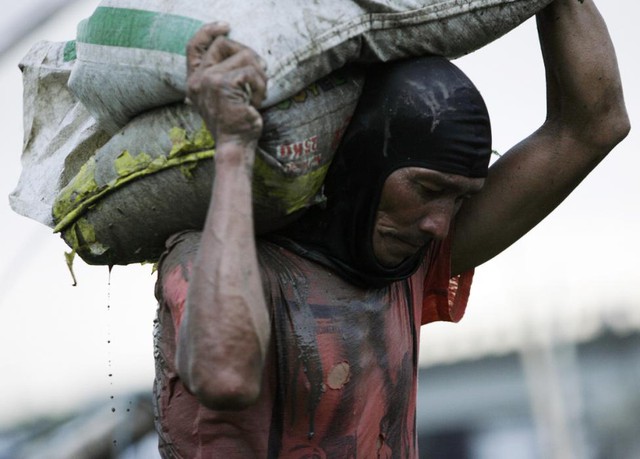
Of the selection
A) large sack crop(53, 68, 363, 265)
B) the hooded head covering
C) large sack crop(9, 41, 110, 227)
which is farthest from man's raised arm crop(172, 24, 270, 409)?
large sack crop(9, 41, 110, 227)

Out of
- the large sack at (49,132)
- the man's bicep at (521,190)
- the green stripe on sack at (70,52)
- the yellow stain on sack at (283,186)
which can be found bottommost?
the man's bicep at (521,190)

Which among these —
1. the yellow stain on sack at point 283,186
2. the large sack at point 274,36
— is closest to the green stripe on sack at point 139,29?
the large sack at point 274,36

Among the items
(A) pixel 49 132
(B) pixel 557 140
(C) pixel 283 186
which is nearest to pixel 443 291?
(B) pixel 557 140

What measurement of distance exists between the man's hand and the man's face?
1.47 ft

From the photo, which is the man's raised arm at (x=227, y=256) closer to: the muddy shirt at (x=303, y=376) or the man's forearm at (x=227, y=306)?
the man's forearm at (x=227, y=306)

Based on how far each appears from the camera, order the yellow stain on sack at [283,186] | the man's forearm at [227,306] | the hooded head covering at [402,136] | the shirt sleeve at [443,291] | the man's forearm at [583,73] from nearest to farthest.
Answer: the man's forearm at [227,306], the yellow stain on sack at [283,186], the hooded head covering at [402,136], the man's forearm at [583,73], the shirt sleeve at [443,291]

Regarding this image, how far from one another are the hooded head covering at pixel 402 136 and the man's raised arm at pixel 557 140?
324 millimetres

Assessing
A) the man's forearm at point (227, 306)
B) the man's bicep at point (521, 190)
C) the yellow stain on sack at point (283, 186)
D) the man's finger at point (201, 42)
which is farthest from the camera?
the man's bicep at point (521, 190)

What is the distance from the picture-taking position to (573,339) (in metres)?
8.79

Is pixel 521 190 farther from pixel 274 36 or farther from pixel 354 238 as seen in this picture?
pixel 274 36

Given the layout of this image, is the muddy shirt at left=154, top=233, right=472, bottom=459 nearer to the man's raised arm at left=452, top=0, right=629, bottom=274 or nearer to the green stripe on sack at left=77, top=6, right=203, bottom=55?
the man's raised arm at left=452, top=0, right=629, bottom=274

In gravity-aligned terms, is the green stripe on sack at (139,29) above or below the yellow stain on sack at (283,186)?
above

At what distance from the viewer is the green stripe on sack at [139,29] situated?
243 centimetres

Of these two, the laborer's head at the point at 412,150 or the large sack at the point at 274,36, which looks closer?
the large sack at the point at 274,36
